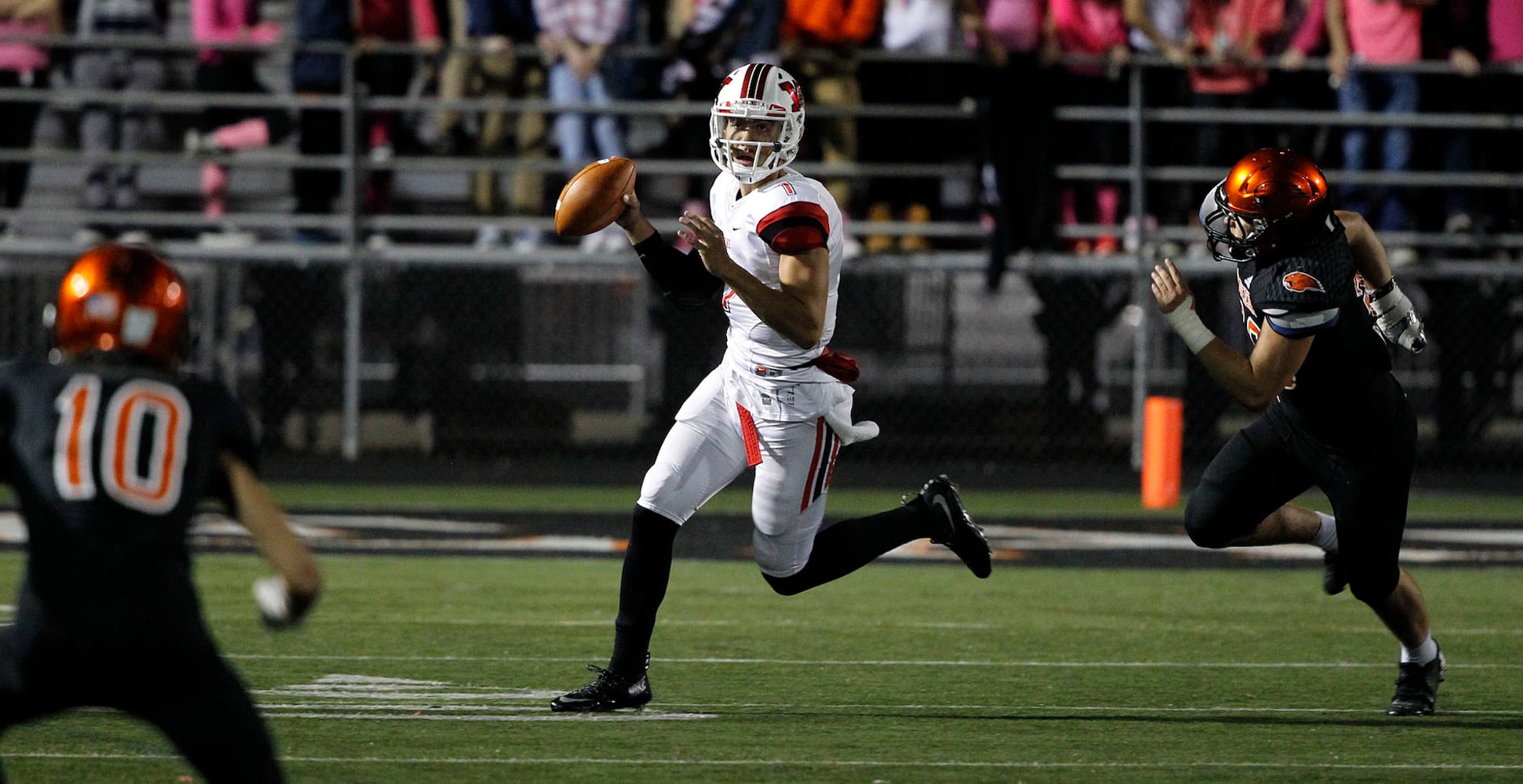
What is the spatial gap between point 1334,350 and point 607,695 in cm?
235

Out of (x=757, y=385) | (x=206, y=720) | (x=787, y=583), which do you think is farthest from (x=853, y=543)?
(x=206, y=720)

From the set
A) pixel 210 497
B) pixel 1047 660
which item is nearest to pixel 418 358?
pixel 1047 660

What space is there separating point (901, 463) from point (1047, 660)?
7.04m

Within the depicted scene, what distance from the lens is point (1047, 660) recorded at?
7199 mm

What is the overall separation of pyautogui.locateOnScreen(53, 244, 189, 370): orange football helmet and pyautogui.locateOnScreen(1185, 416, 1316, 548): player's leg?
3549 mm

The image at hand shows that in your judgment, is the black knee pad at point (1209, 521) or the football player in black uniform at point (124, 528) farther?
the black knee pad at point (1209, 521)

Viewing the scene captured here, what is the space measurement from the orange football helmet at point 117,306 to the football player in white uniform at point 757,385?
7.63ft

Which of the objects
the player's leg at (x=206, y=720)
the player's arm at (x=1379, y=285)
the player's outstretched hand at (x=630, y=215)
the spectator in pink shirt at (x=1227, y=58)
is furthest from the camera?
the spectator in pink shirt at (x=1227, y=58)

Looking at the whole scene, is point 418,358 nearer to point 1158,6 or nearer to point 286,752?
point 1158,6

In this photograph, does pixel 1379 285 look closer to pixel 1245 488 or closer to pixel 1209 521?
pixel 1245 488

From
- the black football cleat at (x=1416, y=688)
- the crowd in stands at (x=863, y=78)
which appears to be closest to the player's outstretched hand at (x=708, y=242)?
the black football cleat at (x=1416, y=688)

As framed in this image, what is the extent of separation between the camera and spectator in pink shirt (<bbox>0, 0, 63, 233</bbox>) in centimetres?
1366

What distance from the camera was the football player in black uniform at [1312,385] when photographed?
5840 millimetres

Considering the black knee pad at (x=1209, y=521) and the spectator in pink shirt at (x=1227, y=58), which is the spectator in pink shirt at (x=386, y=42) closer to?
the spectator in pink shirt at (x=1227, y=58)
